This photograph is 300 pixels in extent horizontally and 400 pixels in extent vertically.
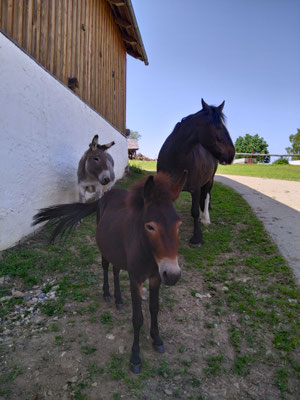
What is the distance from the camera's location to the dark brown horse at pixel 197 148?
13.9ft

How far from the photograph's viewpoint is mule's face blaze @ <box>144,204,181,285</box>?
6.13 ft

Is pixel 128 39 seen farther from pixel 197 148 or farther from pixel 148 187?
pixel 148 187

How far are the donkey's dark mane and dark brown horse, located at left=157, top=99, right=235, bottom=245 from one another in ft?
6.70

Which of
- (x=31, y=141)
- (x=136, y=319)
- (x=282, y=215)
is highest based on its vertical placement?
(x=31, y=141)

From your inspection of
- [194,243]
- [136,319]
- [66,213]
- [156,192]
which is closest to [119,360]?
[136,319]

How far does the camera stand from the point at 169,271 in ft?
6.08

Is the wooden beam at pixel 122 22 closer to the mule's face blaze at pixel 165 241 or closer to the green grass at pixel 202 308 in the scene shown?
the green grass at pixel 202 308

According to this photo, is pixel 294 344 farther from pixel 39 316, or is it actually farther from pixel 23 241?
pixel 23 241

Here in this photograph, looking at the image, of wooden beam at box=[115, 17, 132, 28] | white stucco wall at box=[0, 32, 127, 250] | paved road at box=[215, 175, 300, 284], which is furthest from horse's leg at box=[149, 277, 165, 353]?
wooden beam at box=[115, 17, 132, 28]

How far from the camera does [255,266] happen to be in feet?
13.2

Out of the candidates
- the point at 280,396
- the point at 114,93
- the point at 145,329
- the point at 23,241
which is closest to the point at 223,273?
the point at 145,329

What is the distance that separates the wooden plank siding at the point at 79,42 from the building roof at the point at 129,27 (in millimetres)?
279

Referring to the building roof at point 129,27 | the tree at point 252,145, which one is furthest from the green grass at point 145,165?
the tree at point 252,145

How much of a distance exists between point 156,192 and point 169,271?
0.65m
